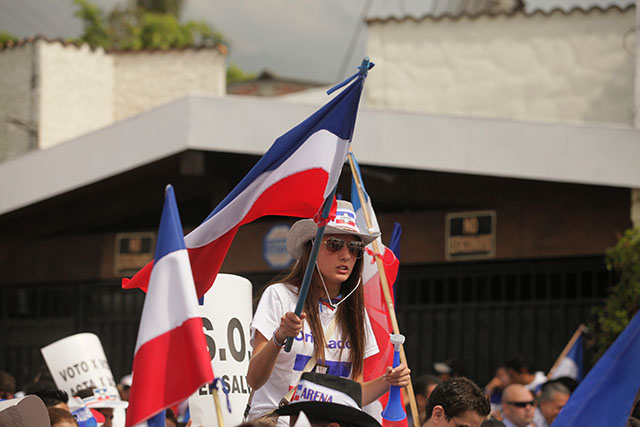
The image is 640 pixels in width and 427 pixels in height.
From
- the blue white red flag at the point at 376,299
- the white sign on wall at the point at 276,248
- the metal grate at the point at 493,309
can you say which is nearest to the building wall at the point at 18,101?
the white sign on wall at the point at 276,248

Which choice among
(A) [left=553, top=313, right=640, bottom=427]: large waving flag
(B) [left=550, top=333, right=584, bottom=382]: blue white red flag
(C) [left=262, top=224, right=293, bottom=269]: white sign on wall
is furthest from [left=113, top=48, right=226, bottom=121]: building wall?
(A) [left=553, top=313, right=640, bottom=427]: large waving flag

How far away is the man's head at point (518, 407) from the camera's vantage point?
7.80 metres

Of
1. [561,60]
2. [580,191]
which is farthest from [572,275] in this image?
[561,60]

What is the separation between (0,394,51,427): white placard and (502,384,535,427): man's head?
14.2 feet

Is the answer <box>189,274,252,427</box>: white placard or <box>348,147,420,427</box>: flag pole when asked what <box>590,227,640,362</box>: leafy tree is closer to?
<box>348,147,420,427</box>: flag pole

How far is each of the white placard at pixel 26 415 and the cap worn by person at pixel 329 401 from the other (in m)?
1.10

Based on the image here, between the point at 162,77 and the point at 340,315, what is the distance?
14.0 m

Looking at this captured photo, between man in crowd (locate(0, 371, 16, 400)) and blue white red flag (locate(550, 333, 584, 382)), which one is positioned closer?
man in crowd (locate(0, 371, 16, 400))

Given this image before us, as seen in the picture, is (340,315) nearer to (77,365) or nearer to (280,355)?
(280,355)

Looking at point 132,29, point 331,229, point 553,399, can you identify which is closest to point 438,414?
point 331,229

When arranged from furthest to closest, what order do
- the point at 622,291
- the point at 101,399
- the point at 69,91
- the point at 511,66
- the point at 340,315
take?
the point at 69,91, the point at 511,66, the point at 622,291, the point at 101,399, the point at 340,315

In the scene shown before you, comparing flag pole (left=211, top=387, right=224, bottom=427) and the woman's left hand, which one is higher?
the woman's left hand

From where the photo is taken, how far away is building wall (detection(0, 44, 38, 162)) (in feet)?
57.6

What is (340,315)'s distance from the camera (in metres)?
4.71
